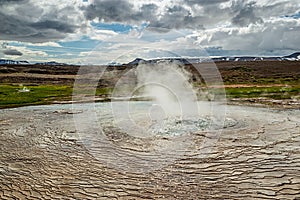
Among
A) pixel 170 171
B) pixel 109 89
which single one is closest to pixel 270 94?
pixel 109 89

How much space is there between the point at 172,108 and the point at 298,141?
7.83m

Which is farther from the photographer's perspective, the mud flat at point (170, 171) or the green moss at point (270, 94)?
the green moss at point (270, 94)

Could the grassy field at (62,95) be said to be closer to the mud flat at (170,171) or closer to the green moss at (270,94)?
the green moss at (270,94)

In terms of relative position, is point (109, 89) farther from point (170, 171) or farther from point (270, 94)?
point (170, 171)

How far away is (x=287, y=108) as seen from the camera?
2027 cm

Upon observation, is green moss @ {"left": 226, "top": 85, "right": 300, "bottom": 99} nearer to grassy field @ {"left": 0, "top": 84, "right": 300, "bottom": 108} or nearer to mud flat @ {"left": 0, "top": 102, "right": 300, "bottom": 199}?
grassy field @ {"left": 0, "top": 84, "right": 300, "bottom": 108}

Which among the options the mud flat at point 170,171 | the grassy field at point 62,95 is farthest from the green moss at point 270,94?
the mud flat at point 170,171

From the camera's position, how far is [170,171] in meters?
8.43

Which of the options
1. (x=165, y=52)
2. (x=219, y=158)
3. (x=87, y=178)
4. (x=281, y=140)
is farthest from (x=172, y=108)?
(x=87, y=178)

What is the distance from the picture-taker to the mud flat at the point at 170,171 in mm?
7086

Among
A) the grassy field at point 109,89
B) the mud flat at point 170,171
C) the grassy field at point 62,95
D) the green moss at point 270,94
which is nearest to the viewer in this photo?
the mud flat at point 170,171

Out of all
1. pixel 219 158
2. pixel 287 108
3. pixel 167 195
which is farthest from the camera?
pixel 287 108

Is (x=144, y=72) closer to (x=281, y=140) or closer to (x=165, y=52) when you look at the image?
(x=165, y=52)

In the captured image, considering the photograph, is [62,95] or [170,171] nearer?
[170,171]
